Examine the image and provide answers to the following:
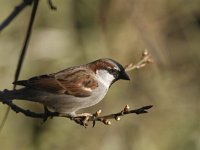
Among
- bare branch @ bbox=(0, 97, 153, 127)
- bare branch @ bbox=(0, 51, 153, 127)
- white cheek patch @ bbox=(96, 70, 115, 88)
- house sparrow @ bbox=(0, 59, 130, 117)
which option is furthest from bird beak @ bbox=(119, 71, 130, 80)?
→ bare branch @ bbox=(0, 97, 153, 127)

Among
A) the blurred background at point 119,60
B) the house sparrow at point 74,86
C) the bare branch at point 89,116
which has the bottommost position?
the bare branch at point 89,116

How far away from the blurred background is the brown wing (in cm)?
221

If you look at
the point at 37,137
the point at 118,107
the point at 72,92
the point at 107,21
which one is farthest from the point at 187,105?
the point at 72,92

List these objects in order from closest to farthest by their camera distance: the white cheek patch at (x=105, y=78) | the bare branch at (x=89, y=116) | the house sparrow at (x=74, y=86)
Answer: the bare branch at (x=89, y=116) → the house sparrow at (x=74, y=86) → the white cheek patch at (x=105, y=78)

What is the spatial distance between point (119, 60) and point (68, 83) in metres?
2.84

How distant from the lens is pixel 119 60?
6.66m

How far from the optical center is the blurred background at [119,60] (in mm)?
6234

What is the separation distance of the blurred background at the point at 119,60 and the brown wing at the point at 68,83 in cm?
221

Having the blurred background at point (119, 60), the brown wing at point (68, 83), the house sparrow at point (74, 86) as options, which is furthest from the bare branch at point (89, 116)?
the blurred background at point (119, 60)

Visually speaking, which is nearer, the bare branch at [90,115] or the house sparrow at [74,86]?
the bare branch at [90,115]

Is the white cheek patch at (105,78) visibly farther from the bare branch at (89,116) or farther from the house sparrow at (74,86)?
the bare branch at (89,116)

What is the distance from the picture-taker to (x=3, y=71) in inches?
247

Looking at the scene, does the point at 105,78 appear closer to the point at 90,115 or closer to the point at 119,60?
the point at 90,115

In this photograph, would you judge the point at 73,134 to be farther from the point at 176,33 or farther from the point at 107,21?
the point at 176,33
